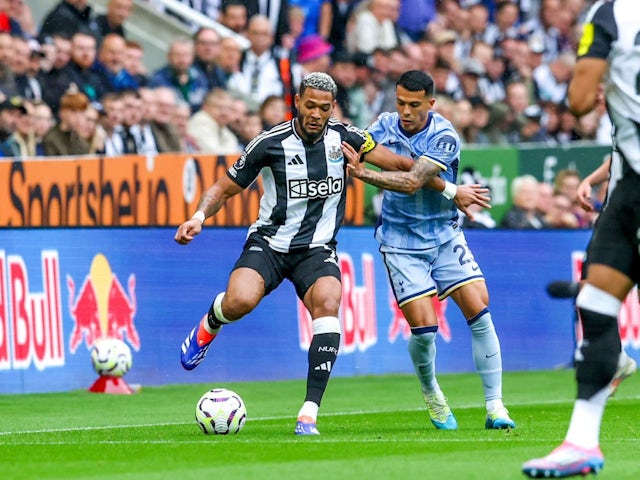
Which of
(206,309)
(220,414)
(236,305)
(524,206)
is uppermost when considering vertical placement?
(236,305)

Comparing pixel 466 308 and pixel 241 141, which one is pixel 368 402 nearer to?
pixel 466 308

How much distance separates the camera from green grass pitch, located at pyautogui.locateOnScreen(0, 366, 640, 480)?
7.81 m

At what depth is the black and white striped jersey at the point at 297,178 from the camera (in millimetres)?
10602

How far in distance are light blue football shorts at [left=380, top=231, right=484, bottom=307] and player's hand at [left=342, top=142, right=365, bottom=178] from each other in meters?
0.88

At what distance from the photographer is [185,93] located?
19062mm

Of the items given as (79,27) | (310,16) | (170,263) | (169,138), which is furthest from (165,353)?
(310,16)

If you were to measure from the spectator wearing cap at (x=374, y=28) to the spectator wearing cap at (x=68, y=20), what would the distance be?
510cm

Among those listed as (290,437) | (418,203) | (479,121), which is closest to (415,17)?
(479,121)

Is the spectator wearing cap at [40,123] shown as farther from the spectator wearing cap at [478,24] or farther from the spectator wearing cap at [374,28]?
the spectator wearing cap at [478,24]

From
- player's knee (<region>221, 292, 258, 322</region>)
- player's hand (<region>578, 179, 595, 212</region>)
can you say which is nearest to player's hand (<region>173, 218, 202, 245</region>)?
player's knee (<region>221, 292, 258, 322</region>)

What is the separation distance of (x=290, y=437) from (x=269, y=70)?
11475 mm

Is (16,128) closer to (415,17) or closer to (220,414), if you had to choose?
(220,414)

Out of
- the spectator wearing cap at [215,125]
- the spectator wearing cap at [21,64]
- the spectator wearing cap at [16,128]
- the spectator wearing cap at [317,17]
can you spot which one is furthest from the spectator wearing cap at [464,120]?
the spectator wearing cap at [16,128]

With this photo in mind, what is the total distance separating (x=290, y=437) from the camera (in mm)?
9820
